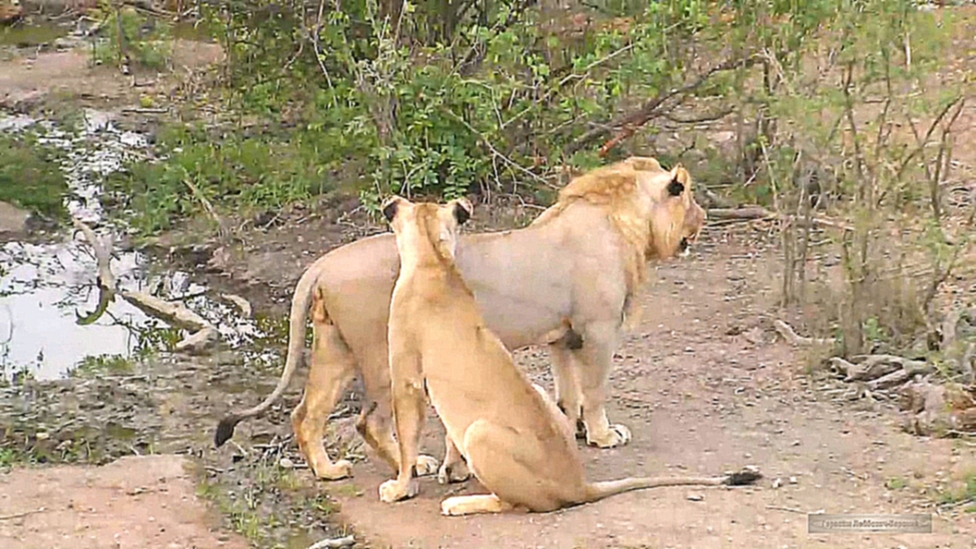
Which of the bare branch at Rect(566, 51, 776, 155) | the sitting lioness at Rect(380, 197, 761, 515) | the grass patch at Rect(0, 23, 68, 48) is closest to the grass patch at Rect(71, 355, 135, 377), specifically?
the sitting lioness at Rect(380, 197, 761, 515)

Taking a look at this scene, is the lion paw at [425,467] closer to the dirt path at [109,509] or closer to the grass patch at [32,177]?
the dirt path at [109,509]

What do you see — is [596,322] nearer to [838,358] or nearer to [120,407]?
[838,358]

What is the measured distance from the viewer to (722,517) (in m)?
5.96

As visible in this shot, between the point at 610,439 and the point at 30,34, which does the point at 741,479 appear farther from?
the point at 30,34

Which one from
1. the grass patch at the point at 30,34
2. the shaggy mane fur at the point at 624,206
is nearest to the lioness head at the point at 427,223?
the shaggy mane fur at the point at 624,206

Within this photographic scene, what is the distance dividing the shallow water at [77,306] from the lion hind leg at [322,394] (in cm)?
249

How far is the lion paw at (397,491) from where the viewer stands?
667 centimetres

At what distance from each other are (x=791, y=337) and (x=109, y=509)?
4024 mm

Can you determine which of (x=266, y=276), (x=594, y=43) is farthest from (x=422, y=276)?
(x=594, y=43)

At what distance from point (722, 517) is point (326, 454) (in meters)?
2.04

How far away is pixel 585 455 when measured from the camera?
718 cm

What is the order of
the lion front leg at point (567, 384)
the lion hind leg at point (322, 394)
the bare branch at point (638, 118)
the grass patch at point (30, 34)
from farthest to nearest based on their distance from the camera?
the grass patch at point (30, 34), the bare branch at point (638, 118), the lion front leg at point (567, 384), the lion hind leg at point (322, 394)

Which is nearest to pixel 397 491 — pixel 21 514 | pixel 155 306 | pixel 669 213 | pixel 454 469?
pixel 454 469

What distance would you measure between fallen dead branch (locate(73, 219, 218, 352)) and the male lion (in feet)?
7.26
